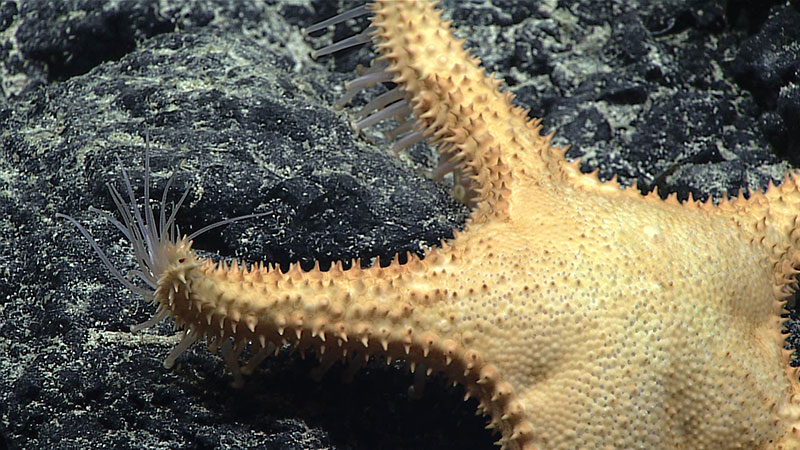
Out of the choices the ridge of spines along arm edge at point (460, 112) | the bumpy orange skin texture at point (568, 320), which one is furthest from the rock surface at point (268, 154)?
the bumpy orange skin texture at point (568, 320)

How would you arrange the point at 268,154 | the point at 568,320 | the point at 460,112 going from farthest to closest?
the point at 268,154, the point at 460,112, the point at 568,320

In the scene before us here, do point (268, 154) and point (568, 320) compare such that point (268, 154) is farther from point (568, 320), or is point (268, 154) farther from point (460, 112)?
point (568, 320)

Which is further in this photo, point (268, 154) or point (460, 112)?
point (268, 154)

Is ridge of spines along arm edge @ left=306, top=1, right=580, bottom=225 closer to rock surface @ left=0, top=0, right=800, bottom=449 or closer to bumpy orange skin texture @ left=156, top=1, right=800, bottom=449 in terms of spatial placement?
bumpy orange skin texture @ left=156, top=1, right=800, bottom=449

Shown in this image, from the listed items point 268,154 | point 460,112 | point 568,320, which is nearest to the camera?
point 568,320

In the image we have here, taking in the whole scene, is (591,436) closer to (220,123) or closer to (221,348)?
(221,348)

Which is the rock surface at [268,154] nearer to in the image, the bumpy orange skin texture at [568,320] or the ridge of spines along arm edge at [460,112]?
the ridge of spines along arm edge at [460,112]

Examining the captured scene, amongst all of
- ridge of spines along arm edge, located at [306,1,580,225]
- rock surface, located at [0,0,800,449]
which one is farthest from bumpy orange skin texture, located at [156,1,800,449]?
rock surface, located at [0,0,800,449]

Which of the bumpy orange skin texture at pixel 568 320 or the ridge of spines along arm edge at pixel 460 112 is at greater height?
the ridge of spines along arm edge at pixel 460 112

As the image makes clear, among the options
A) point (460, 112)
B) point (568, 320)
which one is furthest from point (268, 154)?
point (568, 320)
